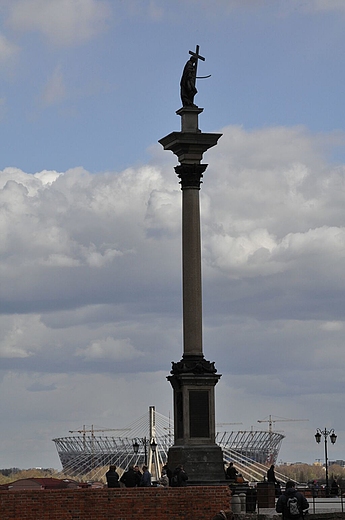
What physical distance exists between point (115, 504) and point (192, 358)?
9323mm

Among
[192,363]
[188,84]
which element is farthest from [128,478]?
[188,84]

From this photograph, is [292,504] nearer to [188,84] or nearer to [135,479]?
[135,479]

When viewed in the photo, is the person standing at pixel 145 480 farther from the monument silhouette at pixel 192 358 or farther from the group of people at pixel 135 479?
the monument silhouette at pixel 192 358

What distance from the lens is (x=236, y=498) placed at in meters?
35.0

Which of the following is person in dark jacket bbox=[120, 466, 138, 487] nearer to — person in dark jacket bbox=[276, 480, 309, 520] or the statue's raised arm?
person in dark jacket bbox=[276, 480, 309, 520]

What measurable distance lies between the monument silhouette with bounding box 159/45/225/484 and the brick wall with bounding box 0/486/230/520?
6265mm

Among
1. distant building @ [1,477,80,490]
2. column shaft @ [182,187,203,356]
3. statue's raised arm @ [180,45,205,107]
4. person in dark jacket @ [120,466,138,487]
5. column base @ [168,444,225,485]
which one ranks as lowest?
person in dark jacket @ [120,466,138,487]

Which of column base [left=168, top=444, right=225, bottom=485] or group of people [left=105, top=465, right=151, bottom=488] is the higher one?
column base [left=168, top=444, right=225, bottom=485]

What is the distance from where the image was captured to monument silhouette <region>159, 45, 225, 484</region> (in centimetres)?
4019

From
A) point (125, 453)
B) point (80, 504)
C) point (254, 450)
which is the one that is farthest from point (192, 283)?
point (254, 450)

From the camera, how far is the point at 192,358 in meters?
40.7

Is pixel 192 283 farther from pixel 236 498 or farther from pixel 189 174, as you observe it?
pixel 236 498

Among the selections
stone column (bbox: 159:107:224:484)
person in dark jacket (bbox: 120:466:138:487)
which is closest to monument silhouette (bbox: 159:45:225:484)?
stone column (bbox: 159:107:224:484)

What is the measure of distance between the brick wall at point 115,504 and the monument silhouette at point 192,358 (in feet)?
20.6
